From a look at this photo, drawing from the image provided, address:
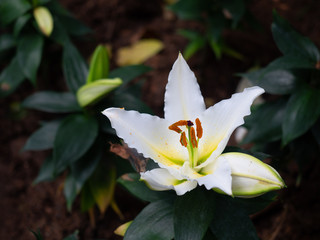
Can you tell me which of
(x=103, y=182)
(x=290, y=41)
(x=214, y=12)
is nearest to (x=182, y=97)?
(x=290, y=41)

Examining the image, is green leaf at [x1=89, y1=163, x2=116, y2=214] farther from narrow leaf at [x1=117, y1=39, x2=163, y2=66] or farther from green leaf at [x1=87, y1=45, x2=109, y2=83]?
narrow leaf at [x1=117, y1=39, x2=163, y2=66]

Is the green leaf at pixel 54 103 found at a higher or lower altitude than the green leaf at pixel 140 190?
higher

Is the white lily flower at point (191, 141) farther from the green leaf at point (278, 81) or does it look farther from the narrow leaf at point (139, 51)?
the narrow leaf at point (139, 51)

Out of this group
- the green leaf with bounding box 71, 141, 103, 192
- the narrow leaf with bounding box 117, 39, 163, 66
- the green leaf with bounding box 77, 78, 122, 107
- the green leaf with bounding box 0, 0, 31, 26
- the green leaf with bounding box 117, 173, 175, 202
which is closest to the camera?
the green leaf with bounding box 117, 173, 175, 202

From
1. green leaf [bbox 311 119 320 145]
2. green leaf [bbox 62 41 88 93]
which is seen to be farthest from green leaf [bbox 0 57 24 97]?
green leaf [bbox 311 119 320 145]

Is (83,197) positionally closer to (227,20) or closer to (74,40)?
(74,40)

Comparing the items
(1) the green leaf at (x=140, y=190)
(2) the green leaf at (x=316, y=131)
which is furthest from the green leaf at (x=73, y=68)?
(2) the green leaf at (x=316, y=131)
